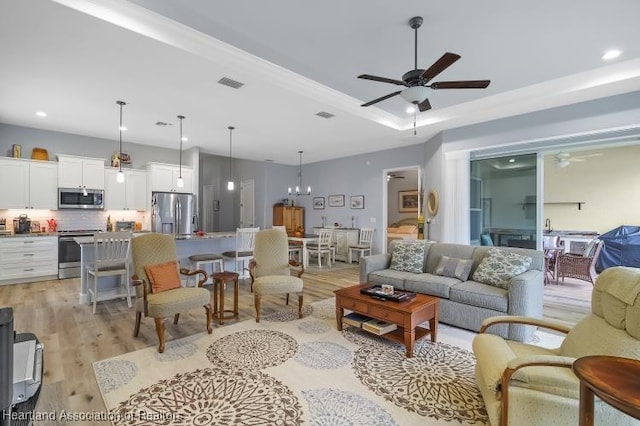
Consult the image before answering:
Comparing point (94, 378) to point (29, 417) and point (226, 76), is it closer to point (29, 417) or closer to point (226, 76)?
point (29, 417)

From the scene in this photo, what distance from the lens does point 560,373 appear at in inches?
65.1

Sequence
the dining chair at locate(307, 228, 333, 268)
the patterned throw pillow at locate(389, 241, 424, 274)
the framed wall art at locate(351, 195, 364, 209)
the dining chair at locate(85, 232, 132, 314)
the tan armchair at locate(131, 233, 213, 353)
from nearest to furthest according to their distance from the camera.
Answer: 1. the tan armchair at locate(131, 233, 213, 353)
2. the dining chair at locate(85, 232, 132, 314)
3. the patterned throw pillow at locate(389, 241, 424, 274)
4. the dining chair at locate(307, 228, 333, 268)
5. the framed wall art at locate(351, 195, 364, 209)

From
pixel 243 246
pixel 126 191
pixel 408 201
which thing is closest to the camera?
pixel 243 246

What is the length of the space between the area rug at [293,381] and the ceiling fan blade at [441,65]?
252 centimetres

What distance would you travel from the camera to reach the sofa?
3.11m

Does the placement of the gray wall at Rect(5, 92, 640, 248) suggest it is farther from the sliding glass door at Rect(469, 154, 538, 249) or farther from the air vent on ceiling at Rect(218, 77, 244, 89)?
the air vent on ceiling at Rect(218, 77, 244, 89)

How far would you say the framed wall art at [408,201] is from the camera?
10.8m

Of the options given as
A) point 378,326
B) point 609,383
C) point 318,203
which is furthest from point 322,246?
point 609,383

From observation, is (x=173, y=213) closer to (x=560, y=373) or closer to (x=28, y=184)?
(x=28, y=184)

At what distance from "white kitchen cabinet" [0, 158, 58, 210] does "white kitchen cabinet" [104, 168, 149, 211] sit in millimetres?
845

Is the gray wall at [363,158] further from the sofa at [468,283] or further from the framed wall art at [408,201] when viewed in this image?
the framed wall art at [408,201]

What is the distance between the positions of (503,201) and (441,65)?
3.87m

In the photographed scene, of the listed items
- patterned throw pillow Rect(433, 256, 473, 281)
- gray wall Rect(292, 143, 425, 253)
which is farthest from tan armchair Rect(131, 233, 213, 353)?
gray wall Rect(292, 143, 425, 253)

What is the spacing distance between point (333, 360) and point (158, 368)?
147 centimetres
